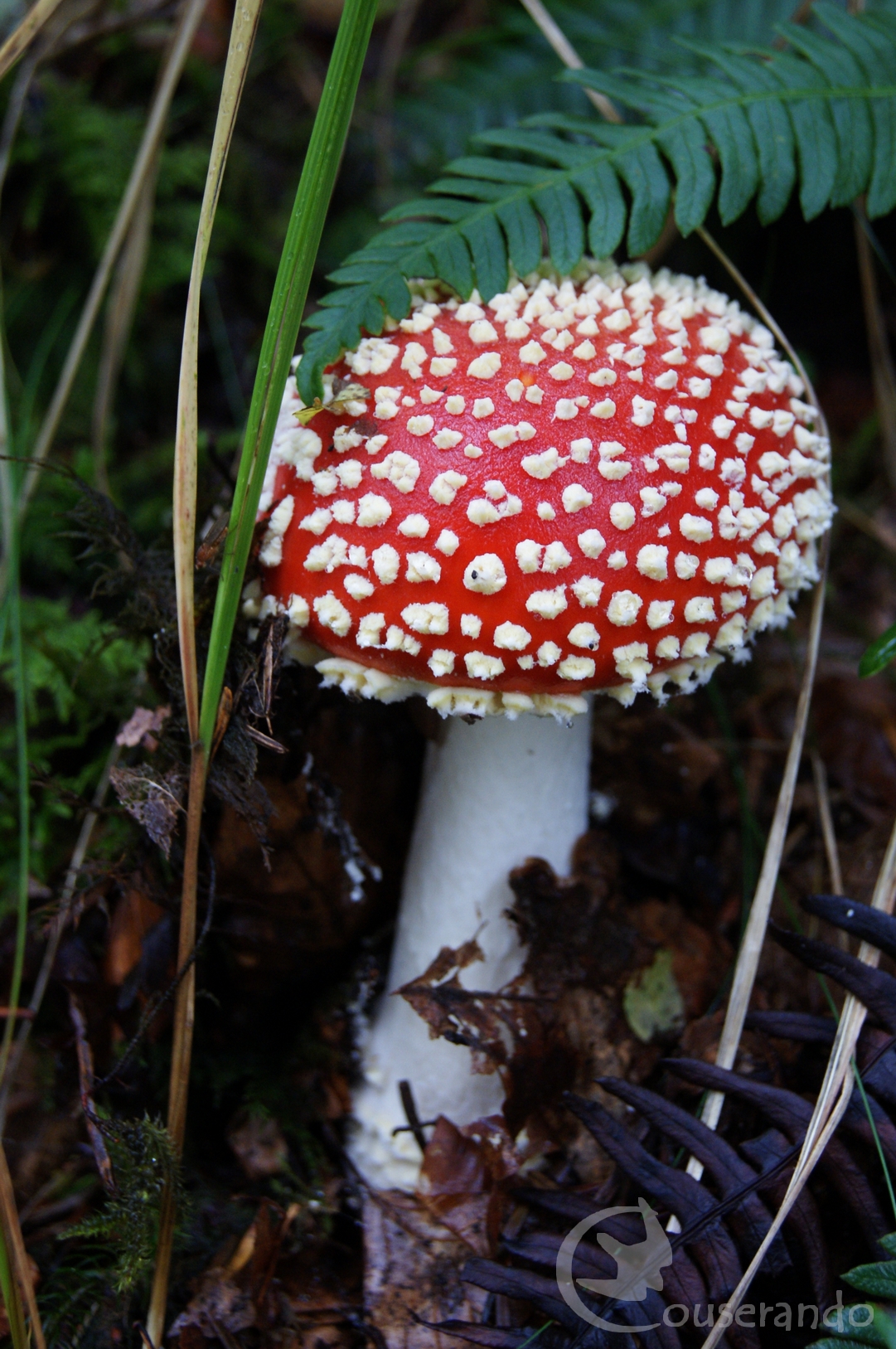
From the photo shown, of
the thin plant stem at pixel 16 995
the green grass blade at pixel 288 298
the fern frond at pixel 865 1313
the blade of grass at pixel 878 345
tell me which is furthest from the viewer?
the blade of grass at pixel 878 345

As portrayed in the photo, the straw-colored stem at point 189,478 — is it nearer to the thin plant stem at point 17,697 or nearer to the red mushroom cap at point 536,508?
the red mushroom cap at point 536,508

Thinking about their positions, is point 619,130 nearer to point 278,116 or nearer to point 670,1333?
point 278,116

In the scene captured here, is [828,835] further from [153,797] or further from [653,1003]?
[153,797]

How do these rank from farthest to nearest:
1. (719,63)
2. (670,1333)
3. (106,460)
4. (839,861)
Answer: (106,460) → (839,861) → (719,63) → (670,1333)

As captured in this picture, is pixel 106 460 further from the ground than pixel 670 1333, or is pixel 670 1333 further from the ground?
pixel 106 460

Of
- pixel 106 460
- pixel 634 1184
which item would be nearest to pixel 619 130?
pixel 106 460

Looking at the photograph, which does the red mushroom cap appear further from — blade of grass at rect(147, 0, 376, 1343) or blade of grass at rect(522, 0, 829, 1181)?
blade of grass at rect(522, 0, 829, 1181)

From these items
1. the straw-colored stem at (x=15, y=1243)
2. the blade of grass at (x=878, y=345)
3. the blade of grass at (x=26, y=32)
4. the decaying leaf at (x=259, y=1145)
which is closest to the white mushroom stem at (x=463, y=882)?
the decaying leaf at (x=259, y=1145)
